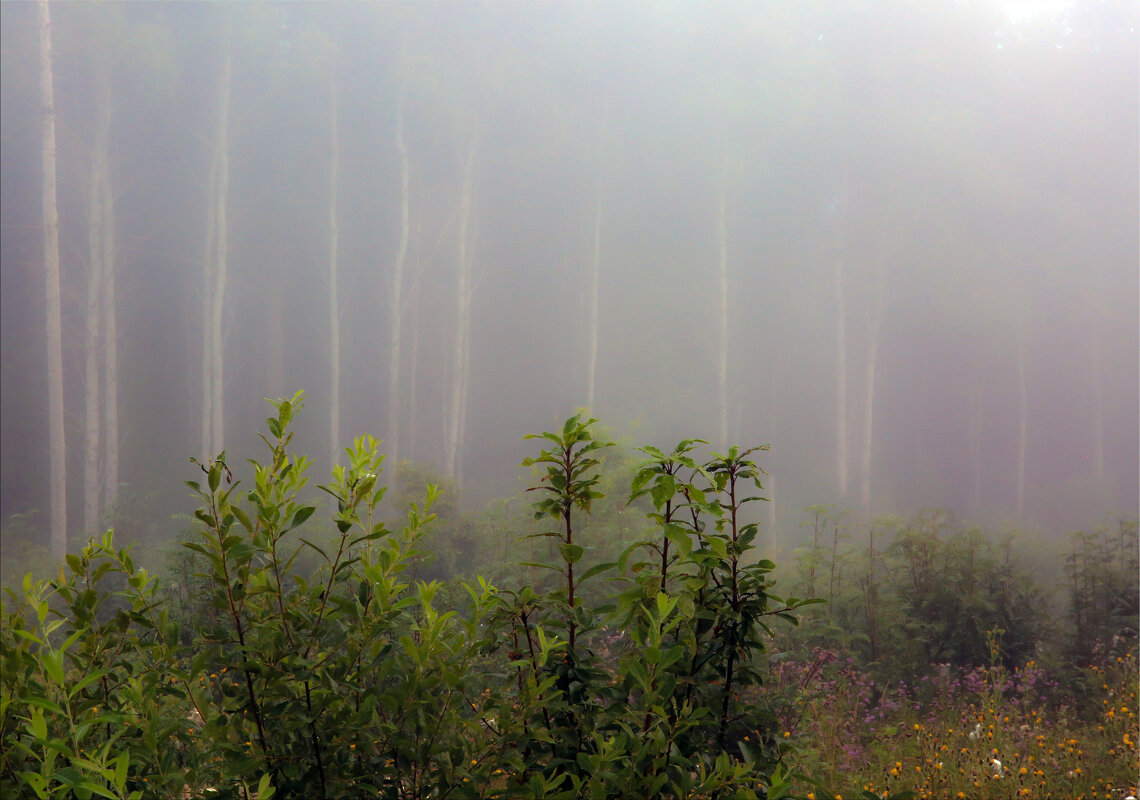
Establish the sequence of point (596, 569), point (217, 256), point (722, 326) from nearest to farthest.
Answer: point (596, 569) < point (217, 256) < point (722, 326)

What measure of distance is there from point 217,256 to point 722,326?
1209cm

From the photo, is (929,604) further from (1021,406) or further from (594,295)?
(1021,406)

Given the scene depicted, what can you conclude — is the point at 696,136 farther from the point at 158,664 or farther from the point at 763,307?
the point at 158,664

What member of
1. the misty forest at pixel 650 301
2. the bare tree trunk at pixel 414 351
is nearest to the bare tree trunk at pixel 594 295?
the misty forest at pixel 650 301

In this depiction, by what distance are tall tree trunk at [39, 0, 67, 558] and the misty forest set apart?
6 centimetres

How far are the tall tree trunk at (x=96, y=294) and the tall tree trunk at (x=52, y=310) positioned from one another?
3.60 ft

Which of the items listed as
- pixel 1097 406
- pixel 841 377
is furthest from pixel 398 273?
pixel 1097 406

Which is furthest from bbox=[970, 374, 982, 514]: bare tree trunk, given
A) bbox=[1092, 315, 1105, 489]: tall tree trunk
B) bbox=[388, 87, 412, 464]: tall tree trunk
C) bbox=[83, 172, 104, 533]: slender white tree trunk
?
bbox=[83, 172, 104, 533]: slender white tree trunk

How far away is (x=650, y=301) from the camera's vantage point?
22438 mm

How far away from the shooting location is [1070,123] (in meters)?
17.8

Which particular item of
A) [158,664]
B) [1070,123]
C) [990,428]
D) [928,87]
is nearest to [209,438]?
[158,664]

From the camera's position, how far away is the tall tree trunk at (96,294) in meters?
13.3

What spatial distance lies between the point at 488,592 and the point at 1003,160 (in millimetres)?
21578

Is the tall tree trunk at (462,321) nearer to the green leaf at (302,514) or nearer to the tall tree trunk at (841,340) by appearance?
the tall tree trunk at (841,340)
